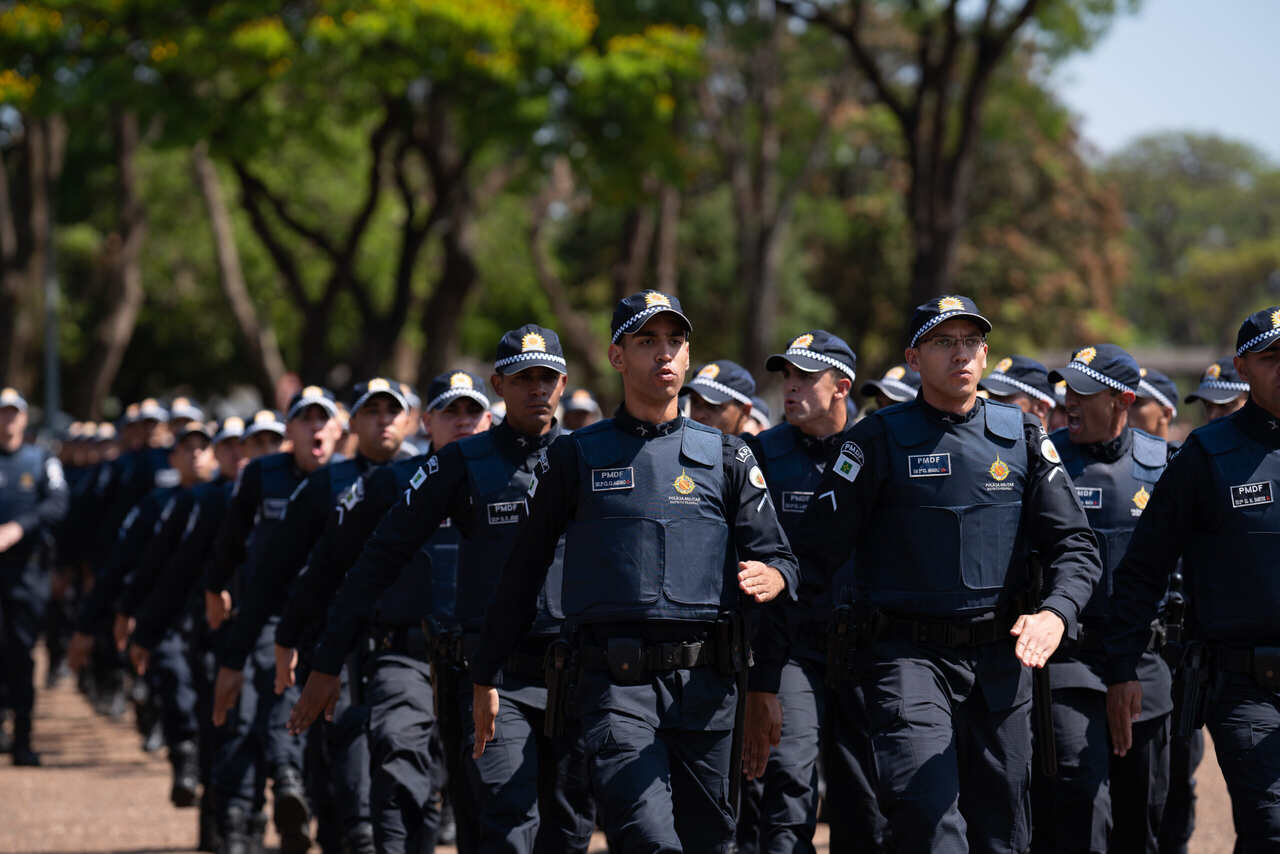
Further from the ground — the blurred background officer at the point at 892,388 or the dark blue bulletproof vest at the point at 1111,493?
the blurred background officer at the point at 892,388

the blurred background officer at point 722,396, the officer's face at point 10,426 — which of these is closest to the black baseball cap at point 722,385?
the blurred background officer at point 722,396

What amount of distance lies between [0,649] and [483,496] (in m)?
8.55

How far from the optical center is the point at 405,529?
7.05m

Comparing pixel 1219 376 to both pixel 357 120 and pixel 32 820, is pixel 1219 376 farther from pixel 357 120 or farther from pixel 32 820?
pixel 357 120

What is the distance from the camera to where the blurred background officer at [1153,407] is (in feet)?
28.2

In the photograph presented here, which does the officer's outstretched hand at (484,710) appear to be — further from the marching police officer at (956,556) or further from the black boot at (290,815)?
the black boot at (290,815)

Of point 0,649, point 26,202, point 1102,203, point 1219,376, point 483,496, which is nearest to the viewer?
point 483,496

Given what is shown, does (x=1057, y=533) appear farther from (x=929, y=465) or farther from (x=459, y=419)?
(x=459, y=419)

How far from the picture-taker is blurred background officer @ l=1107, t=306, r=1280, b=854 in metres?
6.05

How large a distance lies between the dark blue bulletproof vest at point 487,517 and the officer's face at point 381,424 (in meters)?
1.57

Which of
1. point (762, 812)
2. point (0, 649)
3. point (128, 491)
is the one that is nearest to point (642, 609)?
point (762, 812)

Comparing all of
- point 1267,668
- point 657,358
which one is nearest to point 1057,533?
point 1267,668

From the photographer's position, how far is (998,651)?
6.26 meters

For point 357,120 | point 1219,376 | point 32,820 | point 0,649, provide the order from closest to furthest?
point 1219,376, point 32,820, point 0,649, point 357,120
